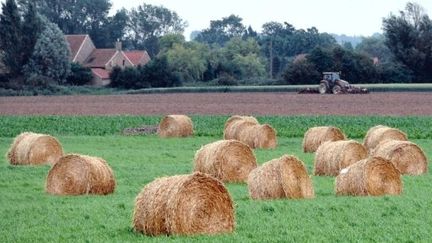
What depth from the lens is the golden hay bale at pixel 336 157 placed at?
21.9 metres

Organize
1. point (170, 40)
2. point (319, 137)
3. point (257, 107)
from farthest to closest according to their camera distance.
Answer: point (170, 40), point (257, 107), point (319, 137)

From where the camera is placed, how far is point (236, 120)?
35188mm

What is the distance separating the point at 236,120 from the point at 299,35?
5463 inches

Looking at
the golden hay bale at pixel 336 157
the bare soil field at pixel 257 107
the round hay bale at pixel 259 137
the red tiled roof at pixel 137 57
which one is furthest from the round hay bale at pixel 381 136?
the red tiled roof at pixel 137 57

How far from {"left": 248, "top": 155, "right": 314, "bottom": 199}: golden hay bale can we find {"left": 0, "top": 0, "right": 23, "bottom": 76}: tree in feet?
286

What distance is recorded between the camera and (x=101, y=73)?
122 metres

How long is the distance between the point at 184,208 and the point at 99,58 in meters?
119

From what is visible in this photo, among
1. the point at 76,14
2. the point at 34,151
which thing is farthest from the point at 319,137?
the point at 76,14

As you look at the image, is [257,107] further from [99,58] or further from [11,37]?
[99,58]

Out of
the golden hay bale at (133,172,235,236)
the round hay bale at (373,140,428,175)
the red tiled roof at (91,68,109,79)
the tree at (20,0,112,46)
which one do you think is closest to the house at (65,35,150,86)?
the red tiled roof at (91,68,109,79)

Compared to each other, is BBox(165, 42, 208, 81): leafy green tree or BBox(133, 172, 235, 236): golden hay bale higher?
BBox(133, 172, 235, 236): golden hay bale

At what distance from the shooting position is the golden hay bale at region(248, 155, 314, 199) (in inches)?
667

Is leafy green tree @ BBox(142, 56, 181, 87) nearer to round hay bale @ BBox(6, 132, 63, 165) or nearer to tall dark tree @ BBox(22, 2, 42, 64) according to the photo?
tall dark tree @ BBox(22, 2, 42, 64)

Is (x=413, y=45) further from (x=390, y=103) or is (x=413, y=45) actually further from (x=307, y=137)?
(x=307, y=137)
